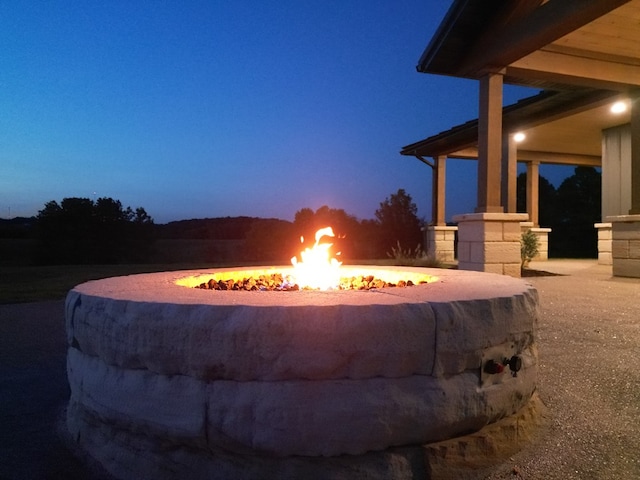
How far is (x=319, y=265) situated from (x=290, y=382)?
2.44m

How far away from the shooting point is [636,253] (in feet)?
24.9

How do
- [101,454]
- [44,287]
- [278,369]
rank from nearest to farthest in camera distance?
1. [278,369]
2. [101,454]
3. [44,287]

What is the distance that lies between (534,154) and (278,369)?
14.5 meters

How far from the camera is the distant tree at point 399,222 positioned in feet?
53.9

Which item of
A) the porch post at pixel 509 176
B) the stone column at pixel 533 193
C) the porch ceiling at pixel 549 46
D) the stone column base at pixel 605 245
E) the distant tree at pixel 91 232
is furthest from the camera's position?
the distant tree at pixel 91 232

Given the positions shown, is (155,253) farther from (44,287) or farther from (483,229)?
(483,229)

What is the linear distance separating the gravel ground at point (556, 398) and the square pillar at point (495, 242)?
56.2 inches

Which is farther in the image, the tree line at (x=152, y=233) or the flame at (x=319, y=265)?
the tree line at (x=152, y=233)

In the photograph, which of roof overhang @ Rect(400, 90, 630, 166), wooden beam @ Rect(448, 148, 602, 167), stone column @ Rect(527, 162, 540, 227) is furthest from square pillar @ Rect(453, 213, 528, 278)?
stone column @ Rect(527, 162, 540, 227)

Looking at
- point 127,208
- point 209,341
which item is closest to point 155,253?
point 127,208

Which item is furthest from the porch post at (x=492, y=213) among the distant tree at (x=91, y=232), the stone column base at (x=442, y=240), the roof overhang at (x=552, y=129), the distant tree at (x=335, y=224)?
the distant tree at (x=91, y=232)

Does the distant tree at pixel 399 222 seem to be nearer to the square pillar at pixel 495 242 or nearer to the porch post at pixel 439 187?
the porch post at pixel 439 187

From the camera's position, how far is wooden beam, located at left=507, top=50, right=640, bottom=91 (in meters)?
6.90

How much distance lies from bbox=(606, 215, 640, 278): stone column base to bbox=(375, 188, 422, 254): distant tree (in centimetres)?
860
